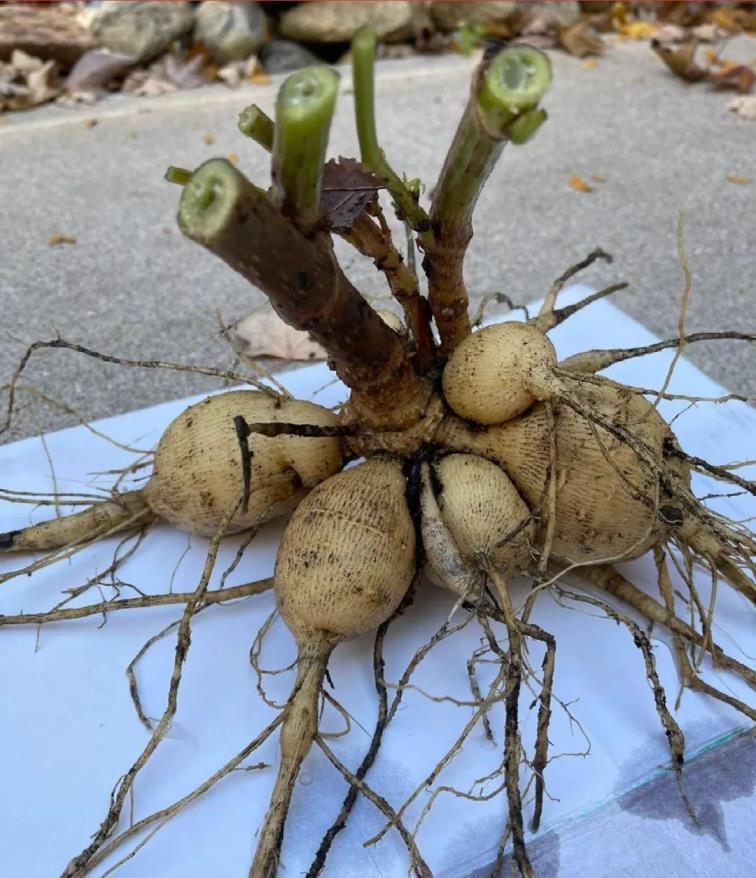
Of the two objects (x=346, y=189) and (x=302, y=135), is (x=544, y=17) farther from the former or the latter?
(x=302, y=135)

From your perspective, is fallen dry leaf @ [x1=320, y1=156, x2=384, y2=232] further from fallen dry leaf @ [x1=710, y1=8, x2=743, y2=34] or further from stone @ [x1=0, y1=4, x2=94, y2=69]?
fallen dry leaf @ [x1=710, y1=8, x2=743, y2=34]

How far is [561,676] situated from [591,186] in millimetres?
1367

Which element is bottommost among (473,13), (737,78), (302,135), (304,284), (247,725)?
(247,725)

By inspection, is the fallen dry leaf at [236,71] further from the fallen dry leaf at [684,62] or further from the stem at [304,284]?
the stem at [304,284]

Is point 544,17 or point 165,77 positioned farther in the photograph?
point 544,17

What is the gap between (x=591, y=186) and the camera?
1.83 metres

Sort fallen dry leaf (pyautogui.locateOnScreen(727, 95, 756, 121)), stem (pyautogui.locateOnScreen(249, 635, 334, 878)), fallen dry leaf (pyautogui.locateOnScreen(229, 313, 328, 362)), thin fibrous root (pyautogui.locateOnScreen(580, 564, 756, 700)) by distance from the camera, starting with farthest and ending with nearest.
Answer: fallen dry leaf (pyautogui.locateOnScreen(727, 95, 756, 121)) < fallen dry leaf (pyautogui.locateOnScreen(229, 313, 328, 362)) < thin fibrous root (pyautogui.locateOnScreen(580, 564, 756, 700)) < stem (pyautogui.locateOnScreen(249, 635, 334, 878))

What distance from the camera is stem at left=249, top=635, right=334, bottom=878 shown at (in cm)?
61

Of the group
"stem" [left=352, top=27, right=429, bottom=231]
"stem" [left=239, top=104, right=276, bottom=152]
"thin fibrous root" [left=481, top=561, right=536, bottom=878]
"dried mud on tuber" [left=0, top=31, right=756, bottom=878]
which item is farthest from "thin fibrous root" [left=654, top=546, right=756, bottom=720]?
"stem" [left=239, top=104, right=276, bottom=152]

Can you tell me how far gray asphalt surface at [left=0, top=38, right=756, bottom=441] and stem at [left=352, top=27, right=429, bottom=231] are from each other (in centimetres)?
51

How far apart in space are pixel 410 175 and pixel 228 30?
93 cm

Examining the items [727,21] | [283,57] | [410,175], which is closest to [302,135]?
[410,175]

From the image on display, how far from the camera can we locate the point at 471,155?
0.62 metres

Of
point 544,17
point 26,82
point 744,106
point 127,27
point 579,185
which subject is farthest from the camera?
point 544,17
